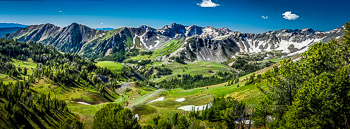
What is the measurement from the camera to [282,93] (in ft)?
79.4

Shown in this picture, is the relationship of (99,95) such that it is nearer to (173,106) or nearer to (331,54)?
A: (173,106)

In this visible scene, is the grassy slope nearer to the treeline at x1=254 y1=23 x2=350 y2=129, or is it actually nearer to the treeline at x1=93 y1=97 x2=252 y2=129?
the treeline at x1=93 y1=97 x2=252 y2=129

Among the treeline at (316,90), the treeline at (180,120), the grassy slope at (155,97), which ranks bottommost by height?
the grassy slope at (155,97)

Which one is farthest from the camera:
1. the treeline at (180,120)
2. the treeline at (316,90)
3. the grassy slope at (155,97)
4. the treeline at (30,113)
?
the grassy slope at (155,97)

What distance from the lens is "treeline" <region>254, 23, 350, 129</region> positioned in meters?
19.0

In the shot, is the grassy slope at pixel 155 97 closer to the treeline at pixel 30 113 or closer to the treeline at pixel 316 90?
the treeline at pixel 30 113

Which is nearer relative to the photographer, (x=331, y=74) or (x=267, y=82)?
(x=331, y=74)

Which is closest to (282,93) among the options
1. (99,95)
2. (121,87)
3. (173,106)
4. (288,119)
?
(288,119)

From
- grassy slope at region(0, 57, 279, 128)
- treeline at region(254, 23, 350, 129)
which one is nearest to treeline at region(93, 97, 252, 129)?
treeline at region(254, 23, 350, 129)

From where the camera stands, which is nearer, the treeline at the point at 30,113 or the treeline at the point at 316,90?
the treeline at the point at 316,90

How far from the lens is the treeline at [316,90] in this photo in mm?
18953

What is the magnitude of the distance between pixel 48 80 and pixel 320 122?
170 meters

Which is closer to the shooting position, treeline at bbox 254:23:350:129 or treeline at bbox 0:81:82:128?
treeline at bbox 254:23:350:129

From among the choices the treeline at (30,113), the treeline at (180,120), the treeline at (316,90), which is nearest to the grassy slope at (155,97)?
the treeline at (30,113)
